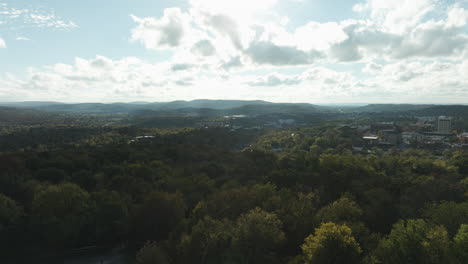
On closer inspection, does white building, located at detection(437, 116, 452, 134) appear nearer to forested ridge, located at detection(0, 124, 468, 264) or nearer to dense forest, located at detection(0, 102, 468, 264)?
forested ridge, located at detection(0, 124, 468, 264)

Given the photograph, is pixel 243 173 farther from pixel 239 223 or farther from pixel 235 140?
pixel 235 140

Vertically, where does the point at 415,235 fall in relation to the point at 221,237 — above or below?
above

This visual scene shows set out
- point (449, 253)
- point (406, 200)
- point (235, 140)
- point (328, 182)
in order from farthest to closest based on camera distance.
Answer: point (235, 140) → point (328, 182) → point (406, 200) → point (449, 253)

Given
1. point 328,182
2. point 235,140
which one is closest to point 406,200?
point 328,182

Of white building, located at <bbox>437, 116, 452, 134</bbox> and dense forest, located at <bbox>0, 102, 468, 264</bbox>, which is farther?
white building, located at <bbox>437, 116, 452, 134</bbox>

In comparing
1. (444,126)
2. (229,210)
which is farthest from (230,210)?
(444,126)

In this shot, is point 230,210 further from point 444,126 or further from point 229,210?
point 444,126

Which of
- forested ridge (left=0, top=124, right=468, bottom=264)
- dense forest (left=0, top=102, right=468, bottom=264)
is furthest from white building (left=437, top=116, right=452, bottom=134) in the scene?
dense forest (left=0, top=102, right=468, bottom=264)
